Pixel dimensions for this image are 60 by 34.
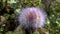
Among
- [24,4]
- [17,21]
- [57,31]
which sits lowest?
[57,31]

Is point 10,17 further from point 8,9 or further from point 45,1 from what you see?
point 45,1

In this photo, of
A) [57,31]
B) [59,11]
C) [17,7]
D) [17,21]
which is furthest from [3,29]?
[59,11]

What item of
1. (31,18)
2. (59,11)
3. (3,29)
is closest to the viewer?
(31,18)

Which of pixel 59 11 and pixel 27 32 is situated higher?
pixel 59 11

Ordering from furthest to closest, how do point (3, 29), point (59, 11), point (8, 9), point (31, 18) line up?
point (59, 11) → point (8, 9) → point (3, 29) → point (31, 18)

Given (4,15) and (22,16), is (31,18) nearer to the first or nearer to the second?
(22,16)

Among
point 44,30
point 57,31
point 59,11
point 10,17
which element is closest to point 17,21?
point 10,17

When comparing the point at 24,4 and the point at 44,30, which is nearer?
the point at 44,30
